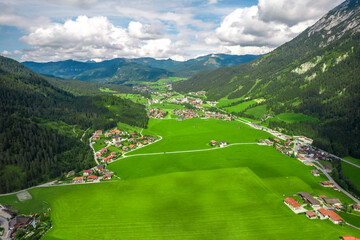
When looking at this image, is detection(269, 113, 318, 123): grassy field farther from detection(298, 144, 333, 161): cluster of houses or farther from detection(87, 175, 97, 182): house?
detection(87, 175, 97, 182): house

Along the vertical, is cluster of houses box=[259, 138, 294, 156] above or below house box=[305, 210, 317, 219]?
above

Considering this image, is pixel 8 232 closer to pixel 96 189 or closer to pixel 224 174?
pixel 96 189

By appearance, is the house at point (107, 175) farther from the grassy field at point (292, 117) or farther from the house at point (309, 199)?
the grassy field at point (292, 117)

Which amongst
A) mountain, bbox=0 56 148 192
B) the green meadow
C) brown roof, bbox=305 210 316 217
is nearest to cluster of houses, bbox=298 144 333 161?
the green meadow

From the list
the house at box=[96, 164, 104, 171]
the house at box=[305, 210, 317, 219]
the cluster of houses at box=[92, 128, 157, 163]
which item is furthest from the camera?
the cluster of houses at box=[92, 128, 157, 163]

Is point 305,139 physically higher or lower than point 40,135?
lower

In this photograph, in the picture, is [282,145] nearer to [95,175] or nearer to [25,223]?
[95,175]

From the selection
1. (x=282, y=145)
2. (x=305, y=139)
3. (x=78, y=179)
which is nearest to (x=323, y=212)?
(x=282, y=145)
